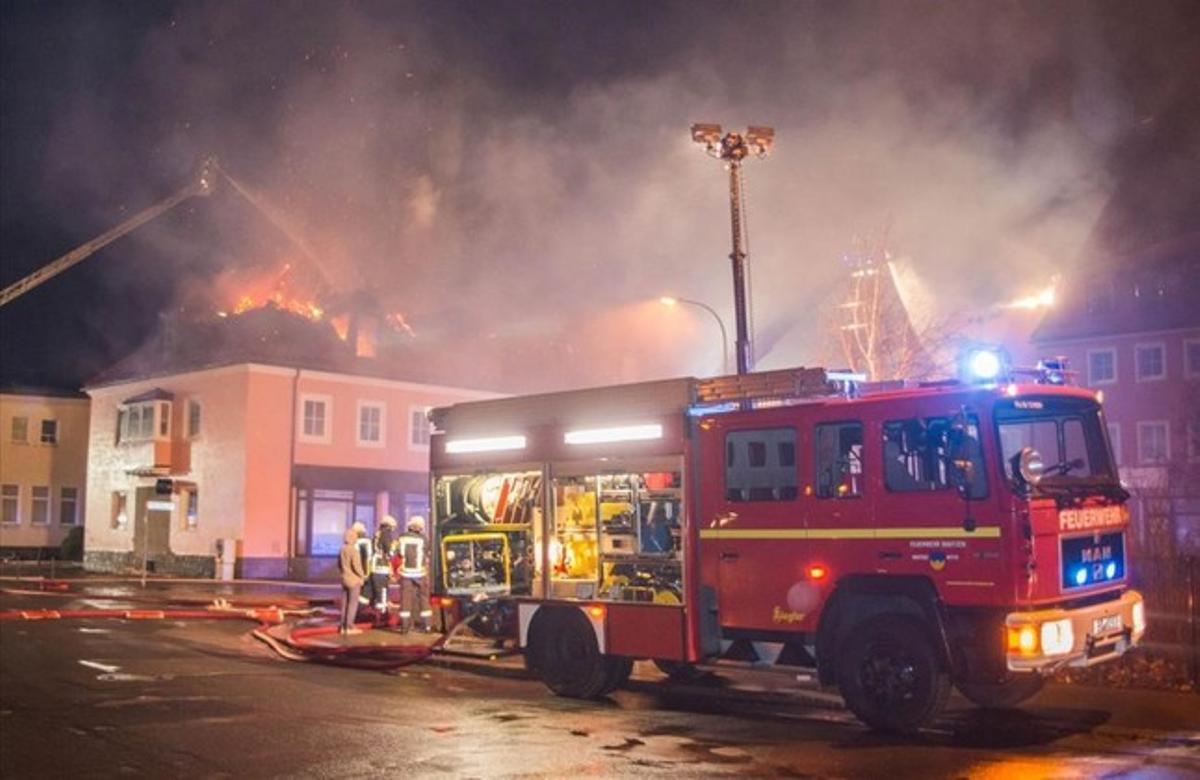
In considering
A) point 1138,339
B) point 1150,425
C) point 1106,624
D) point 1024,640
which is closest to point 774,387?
point 1024,640

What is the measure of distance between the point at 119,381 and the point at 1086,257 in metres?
35.5

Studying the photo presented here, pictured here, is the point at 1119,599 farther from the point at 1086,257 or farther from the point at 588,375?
the point at 588,375

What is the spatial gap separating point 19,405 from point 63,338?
971 cm

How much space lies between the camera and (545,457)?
12.1m

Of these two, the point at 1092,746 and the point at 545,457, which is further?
the point at 545,457

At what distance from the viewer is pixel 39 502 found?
162ft

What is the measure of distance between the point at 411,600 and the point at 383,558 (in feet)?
4.51

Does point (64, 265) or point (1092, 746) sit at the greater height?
point (64, 265)

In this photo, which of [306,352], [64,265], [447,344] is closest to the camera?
[306,352]

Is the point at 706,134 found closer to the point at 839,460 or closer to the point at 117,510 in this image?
the point at 839,460

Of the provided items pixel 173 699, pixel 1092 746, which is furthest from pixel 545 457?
pixel 1092 746

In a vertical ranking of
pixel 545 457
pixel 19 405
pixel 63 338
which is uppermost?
pixel 63 338

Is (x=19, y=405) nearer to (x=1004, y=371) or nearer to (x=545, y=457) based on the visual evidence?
(x=545, y=457)

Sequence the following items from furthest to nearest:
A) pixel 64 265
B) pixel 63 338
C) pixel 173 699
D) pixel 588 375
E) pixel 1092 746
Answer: pixel 63 338, pixel 588 375, pixel 64 265, pixel 173 699, pixel 1092 746
